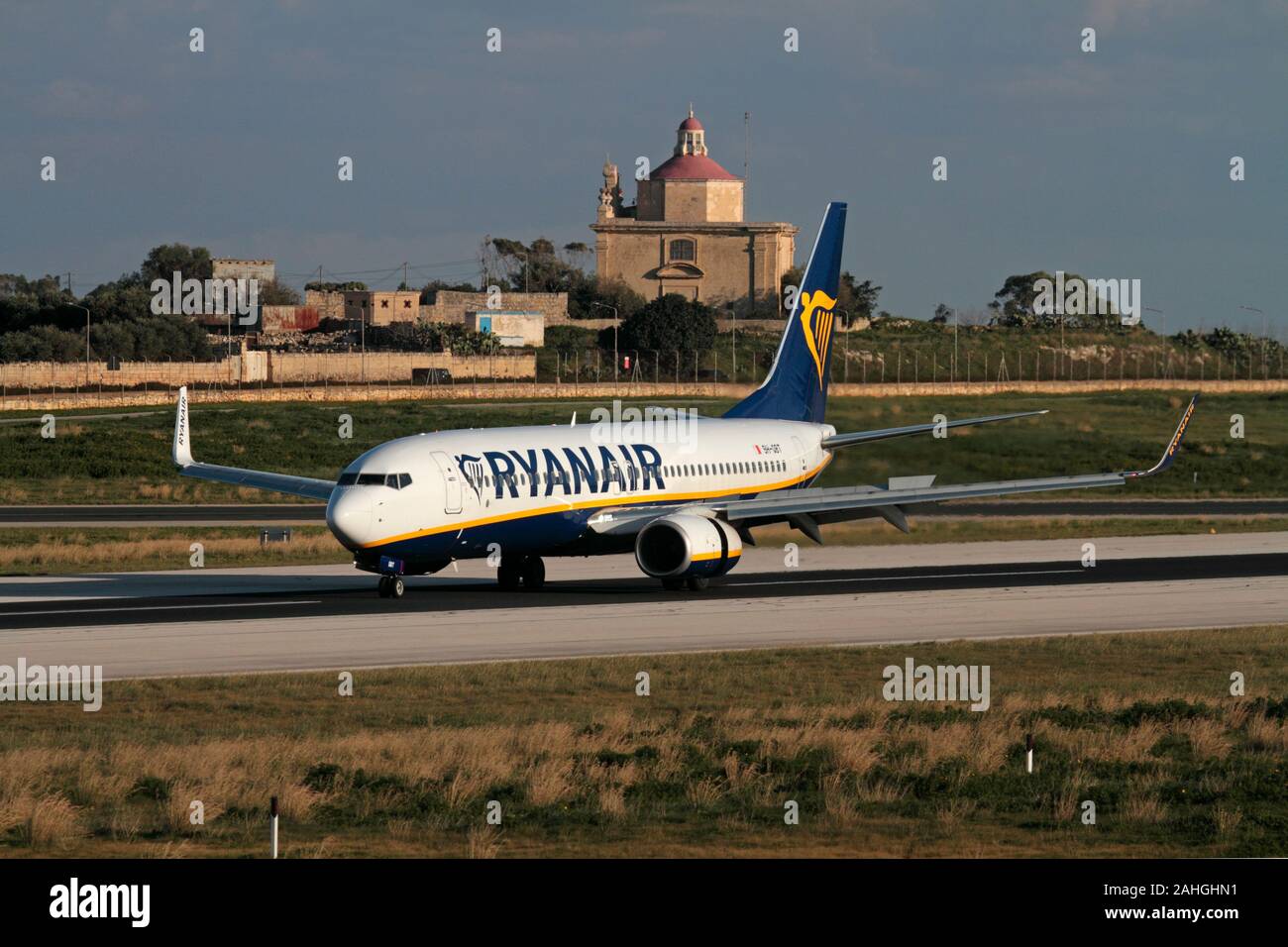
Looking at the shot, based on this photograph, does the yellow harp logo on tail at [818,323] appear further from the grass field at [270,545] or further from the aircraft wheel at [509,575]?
the aircraft wheel at [509,575]

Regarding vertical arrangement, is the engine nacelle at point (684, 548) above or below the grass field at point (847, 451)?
below

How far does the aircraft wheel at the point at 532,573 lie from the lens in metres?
50.3

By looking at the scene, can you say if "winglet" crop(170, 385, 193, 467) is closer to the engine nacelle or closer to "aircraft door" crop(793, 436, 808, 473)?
the engine nacelle

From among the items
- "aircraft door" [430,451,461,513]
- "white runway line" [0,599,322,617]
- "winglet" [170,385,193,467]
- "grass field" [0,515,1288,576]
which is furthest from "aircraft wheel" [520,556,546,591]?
"winglet" [170,385,193,467]

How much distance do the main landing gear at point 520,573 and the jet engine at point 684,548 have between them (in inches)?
129

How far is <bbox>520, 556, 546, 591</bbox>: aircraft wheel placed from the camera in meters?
50.3

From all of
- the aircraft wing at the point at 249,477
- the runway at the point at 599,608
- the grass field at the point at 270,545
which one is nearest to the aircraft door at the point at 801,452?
the runway at the point at 599,608

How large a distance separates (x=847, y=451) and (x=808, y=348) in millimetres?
3772

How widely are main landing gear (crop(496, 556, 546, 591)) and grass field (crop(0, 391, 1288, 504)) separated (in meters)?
13.7

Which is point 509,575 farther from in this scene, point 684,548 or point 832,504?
point 832,504

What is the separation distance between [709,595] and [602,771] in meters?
24.3

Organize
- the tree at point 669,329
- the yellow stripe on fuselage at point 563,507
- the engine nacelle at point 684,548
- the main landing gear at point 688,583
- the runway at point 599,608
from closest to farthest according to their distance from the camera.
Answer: the runway at point 599,608, the yellow stripe on fuselage at point 563,507, the engine nacelle at point 684,548, the main landing gear at point 688,583, the tree at point 669,329
